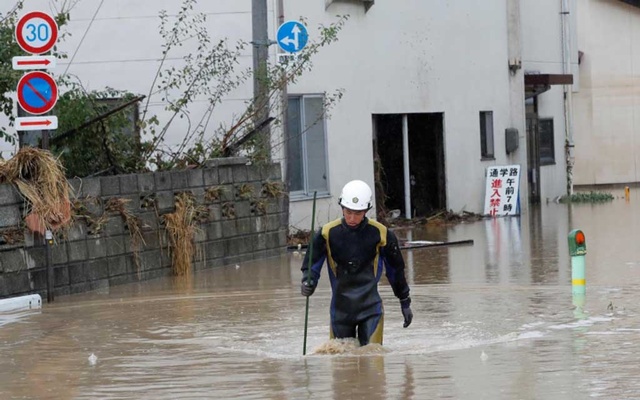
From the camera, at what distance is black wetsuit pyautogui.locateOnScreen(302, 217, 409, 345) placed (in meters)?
10.8

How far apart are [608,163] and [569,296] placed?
31.1 metres

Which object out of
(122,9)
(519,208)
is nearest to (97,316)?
(122,9)

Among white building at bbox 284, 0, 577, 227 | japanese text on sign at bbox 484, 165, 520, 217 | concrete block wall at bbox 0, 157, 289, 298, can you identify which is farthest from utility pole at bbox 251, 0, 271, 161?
japanese text on sign at bbox 484, 165, 520, 217

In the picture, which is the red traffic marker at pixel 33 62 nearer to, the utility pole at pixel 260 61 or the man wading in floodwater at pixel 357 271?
the man wading in floodwater at pixel 357 271

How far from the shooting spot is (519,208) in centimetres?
3073

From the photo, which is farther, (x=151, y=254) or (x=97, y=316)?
(x=151, y=254)

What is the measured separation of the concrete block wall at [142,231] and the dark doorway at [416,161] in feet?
22.1

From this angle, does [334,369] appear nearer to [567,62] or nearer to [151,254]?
[151,254]

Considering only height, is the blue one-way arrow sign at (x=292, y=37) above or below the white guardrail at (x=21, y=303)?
above

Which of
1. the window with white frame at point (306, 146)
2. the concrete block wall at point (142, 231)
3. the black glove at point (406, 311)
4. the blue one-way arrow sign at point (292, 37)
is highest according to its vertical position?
the blue one-way arrow sign at point (292, 37)

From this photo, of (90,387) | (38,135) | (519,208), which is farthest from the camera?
(519,208)

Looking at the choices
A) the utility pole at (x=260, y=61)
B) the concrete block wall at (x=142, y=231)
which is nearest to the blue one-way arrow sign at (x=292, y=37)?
the utility pole at (x=260, y=61)

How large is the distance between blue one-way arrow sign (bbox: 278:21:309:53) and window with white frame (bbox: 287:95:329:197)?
205 centimetres

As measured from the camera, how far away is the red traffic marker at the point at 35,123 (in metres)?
15.4
